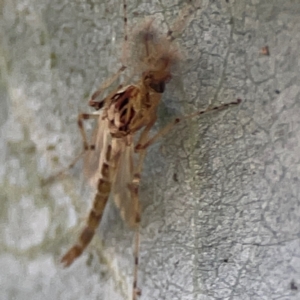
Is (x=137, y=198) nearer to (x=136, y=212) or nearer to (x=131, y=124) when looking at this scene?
(x=136, y=212)

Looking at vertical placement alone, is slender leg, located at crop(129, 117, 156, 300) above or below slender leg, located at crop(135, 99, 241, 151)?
below

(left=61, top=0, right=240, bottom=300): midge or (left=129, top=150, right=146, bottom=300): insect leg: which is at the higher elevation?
(left=61, top=0, right=240, bottom=300): midge

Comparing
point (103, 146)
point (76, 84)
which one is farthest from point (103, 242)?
point (76, 84)

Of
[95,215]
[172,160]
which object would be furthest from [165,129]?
[95,215]

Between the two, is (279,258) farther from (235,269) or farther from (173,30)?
(173,30)

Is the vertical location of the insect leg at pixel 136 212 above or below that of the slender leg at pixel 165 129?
below

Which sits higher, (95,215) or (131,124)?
(131,124)
